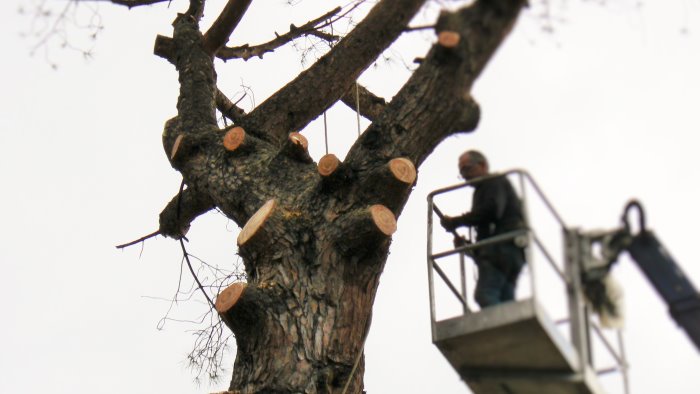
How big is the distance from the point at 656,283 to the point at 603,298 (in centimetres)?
28

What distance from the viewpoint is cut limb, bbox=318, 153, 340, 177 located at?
7355mm

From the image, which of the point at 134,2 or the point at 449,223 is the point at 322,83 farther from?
the point at 449,223

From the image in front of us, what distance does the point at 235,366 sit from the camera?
6957mm

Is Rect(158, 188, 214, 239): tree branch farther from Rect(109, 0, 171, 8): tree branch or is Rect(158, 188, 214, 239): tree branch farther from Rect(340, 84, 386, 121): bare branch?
Rect(340, 84, 386, 121): bare branch

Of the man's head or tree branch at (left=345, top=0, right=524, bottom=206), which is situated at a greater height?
tree branch at (left=345, top=0, right=524, bottom=206)

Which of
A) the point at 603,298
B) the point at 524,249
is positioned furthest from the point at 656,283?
the point at 524,249

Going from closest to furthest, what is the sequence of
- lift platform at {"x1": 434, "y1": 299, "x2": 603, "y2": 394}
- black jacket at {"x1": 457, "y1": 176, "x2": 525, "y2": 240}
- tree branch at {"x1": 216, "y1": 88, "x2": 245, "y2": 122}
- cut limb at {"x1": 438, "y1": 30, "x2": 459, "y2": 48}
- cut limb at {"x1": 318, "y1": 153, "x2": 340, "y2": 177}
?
1. lift platform at {"x1": 434, "y1": 299, "x2": 603, "y2": 394}
2. black jacket at {"x1": 457, "y1": 176, "x2": 525, "y2": 240}
3. cut limb at {"x1": 438, "y1": 30, "x2": 459, "y2": 48}
4. cut limb at {"x1": 318, "y1": 153, "x2": 340, "y2": 177}
5. tree branch at {"x1": 216, "y1": 88, "x2": 245, "y2": 122}

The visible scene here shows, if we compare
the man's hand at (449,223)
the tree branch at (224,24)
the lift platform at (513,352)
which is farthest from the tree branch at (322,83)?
the lift platform at (513,352)

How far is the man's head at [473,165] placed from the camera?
6.68 metres

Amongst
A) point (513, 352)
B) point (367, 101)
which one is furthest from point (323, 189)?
point (367, 101)

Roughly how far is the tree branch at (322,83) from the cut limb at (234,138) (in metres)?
0.40

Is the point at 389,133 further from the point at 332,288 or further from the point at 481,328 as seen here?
the point at 481,328

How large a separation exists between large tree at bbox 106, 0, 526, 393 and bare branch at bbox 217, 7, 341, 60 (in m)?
1.62

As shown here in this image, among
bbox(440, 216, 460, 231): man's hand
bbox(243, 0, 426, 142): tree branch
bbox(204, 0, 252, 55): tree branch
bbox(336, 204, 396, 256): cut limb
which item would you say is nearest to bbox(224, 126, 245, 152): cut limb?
bbox(243, 0, 426, 142): tree branch
